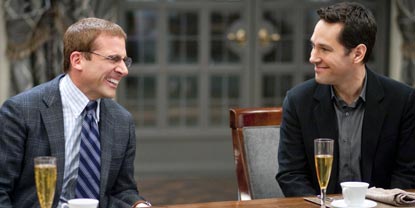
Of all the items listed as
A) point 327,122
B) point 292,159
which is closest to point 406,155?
point 327,122

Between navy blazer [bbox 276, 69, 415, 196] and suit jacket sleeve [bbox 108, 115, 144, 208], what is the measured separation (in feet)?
1.75

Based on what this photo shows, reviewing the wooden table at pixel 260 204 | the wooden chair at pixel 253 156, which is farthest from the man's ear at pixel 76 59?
the wooden chair at pixel 253 156

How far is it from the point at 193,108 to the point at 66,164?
4.22 meters

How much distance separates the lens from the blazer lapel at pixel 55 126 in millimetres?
2316

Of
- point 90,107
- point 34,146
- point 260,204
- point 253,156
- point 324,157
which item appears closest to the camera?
point 324,157

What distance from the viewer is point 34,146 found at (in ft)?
7.61

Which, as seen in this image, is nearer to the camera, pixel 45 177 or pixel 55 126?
pixel 45 177

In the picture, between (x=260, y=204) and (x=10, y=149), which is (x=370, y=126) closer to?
(x=260, y=204)

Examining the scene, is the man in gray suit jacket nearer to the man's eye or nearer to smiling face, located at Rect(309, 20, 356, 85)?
the man's eye

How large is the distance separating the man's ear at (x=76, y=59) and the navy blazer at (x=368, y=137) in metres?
0.79

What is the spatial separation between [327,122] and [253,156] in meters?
0.33

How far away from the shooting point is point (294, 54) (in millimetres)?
6555

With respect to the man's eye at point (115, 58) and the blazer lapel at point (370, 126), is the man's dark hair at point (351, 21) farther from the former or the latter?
the man's eye at point (115, 58)

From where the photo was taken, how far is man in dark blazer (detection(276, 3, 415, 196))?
8.68 feet
